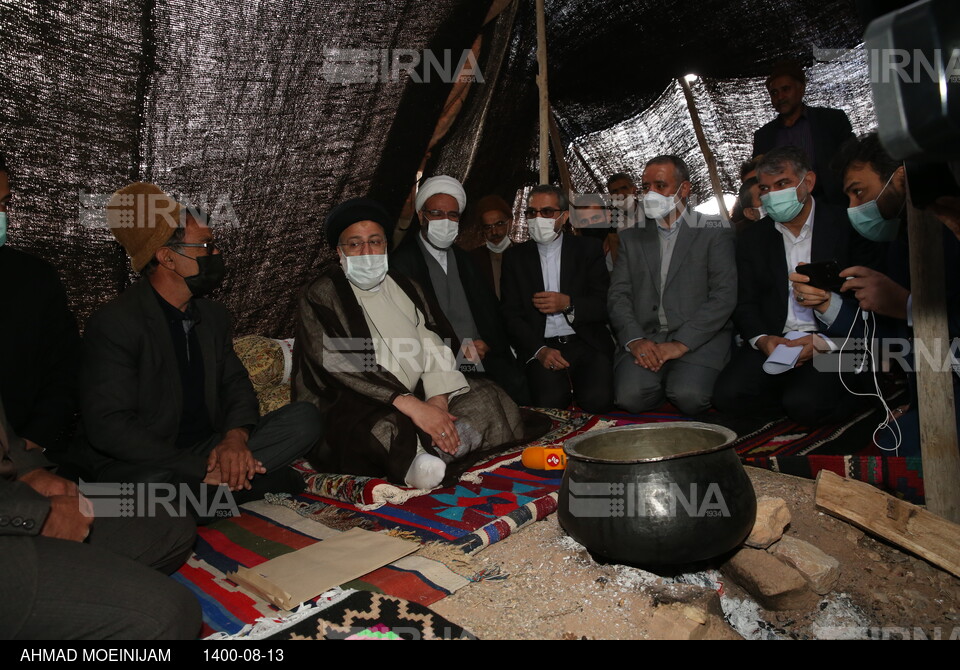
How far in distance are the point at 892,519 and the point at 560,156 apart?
4610 millimetres

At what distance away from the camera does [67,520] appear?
1840 mm

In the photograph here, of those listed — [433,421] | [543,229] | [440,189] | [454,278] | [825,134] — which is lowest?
[433,421]

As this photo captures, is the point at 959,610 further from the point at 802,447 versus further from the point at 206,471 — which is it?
the point at 206,471

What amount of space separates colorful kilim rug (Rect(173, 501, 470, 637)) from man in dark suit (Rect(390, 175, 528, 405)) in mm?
1802

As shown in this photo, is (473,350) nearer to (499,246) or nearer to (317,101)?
(499,246)

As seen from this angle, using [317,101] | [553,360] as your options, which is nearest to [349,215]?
[317,101]

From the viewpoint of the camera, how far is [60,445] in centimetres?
308

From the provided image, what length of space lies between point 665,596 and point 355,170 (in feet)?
11.6

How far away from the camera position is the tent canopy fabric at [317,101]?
3.28 m

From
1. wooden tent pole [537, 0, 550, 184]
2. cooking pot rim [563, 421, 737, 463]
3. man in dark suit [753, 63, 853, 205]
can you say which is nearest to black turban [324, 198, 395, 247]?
cooking pot rim [563, 421, 737, 463]

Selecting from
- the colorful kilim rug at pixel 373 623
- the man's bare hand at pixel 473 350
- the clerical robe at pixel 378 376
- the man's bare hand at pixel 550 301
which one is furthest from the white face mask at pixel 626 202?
the colorful kilim rug at pixel 373 623

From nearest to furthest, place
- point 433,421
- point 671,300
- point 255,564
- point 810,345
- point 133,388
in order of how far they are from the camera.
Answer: point 255,564 < point 133,388 < point 433,421 < point 810,345 < point 671,300
